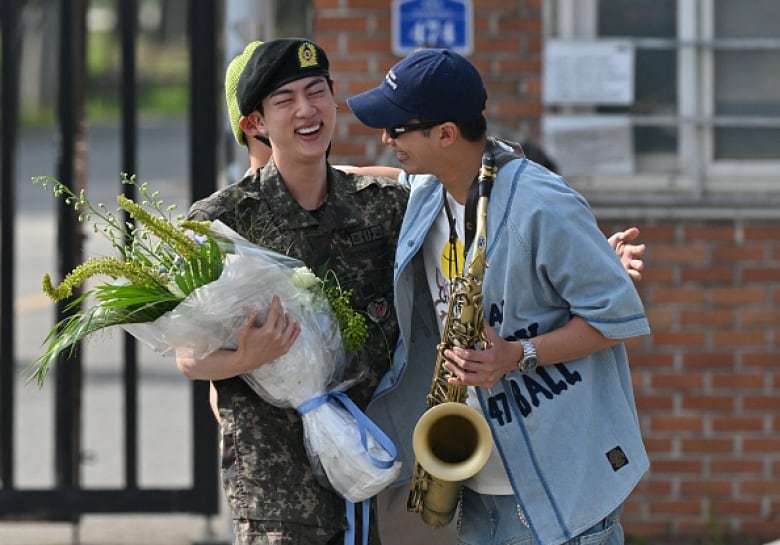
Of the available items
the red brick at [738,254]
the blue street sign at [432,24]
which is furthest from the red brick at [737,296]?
the blue street sign at [432,24]

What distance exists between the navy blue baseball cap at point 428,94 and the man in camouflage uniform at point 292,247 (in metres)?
0.25

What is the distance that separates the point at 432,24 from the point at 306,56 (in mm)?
2483

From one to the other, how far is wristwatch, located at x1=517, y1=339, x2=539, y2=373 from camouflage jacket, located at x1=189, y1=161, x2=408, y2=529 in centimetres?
50

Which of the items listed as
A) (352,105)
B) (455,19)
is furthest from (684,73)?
(352,105)

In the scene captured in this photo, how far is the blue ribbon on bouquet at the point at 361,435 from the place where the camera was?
364cm

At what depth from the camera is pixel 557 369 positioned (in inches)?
138

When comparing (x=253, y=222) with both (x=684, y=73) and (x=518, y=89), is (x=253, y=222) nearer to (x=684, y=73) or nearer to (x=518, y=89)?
(x=518, y=89)

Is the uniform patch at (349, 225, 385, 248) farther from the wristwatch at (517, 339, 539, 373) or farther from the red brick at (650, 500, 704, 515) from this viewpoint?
the red brick at (650, 500, 704, 515)

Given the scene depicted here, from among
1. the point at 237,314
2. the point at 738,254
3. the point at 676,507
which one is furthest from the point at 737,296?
the point at 237,314

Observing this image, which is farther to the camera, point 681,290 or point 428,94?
point 681,290

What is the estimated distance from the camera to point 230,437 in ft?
12.2

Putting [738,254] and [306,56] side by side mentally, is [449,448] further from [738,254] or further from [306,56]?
[738,254]

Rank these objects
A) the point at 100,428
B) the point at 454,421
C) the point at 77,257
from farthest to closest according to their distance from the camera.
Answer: the point at 100,428, the point at 77,257, the point at 454,421

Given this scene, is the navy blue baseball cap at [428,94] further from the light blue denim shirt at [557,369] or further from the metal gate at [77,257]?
the metal gate at [77,257]
